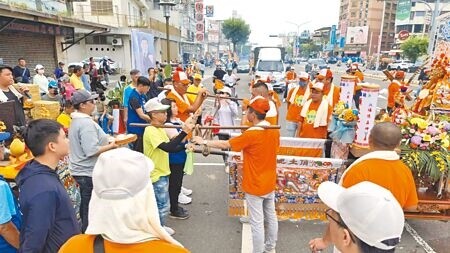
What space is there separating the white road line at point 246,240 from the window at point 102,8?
87.1 ft

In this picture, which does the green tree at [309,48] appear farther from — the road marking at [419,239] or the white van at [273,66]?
the road marking at [419,239]

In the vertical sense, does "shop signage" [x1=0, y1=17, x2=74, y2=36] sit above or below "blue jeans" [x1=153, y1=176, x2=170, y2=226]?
above

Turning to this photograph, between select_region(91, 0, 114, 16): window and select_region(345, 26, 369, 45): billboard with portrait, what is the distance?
63.2m

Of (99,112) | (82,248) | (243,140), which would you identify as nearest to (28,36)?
(99,112)

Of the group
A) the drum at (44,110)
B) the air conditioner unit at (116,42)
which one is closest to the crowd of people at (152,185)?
the drum at (44,110)

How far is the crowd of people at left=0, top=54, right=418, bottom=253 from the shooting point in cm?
132

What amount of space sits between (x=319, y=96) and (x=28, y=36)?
14.0m

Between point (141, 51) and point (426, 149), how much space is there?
8698 mm

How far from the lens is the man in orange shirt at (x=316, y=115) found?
5199mm

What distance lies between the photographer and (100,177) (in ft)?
4.26

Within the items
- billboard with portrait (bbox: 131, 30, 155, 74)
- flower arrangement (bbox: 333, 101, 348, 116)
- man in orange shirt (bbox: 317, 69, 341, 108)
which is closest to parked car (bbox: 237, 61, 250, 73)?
billboard with portrait (bbox: 131, 30, 155, 74)

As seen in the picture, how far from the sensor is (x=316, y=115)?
5.25m

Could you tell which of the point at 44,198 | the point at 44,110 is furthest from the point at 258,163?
the point at 44,110

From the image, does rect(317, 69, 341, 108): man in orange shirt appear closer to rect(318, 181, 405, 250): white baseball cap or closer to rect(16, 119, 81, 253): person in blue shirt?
rect(318, 181, 405, 250): white baseball cap
